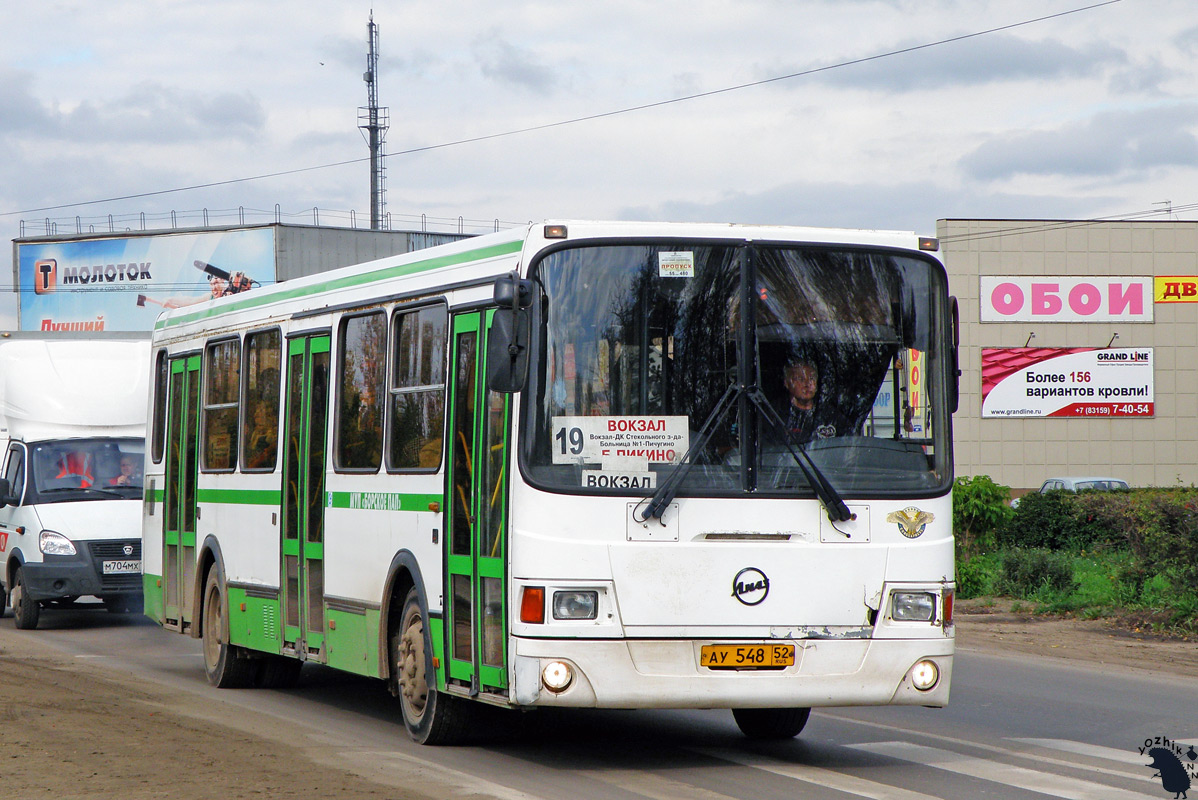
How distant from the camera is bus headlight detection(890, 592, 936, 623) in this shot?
8820 mm

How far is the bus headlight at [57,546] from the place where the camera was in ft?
61.2

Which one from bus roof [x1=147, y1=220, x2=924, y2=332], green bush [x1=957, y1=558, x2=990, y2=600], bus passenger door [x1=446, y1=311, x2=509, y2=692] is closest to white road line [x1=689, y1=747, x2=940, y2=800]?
bus passenger door [x1=446, y1=311, x2=509, y2=692]

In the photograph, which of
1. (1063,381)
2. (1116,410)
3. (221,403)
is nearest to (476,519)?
(221,403)

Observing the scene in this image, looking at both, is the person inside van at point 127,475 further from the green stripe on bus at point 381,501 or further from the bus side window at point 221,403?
the green stripe on bus at point 381,501

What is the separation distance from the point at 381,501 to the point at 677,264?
2.63 meters

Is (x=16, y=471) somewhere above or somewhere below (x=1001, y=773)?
above

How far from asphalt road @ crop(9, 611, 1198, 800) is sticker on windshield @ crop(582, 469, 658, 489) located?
1522 millimetres

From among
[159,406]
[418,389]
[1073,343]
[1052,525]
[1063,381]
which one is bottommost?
[1052,525]

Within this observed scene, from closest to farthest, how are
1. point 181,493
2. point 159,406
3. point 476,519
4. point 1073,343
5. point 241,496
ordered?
point 476,519 < point 241,496 < point 181,493 < point 159,406 < point 1073,343

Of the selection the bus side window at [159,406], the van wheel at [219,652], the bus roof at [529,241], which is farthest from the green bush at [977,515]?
the bus roof at [529,241]

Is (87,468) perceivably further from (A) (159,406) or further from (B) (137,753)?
(B) (137,753)

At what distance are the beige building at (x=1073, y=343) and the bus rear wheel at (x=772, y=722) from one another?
42.9m

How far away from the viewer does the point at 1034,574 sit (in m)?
20.8

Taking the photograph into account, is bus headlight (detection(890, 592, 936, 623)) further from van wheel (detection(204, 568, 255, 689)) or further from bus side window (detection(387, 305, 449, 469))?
van wheel (detection(204, 568, 255, 689))
